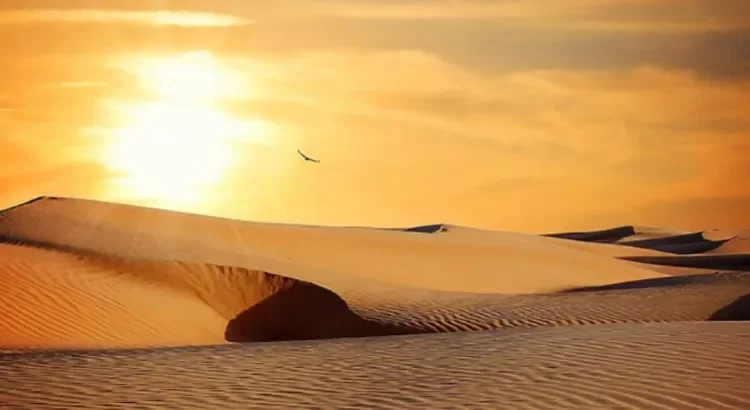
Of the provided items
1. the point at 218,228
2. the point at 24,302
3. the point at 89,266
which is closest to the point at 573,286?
the point at 218,228

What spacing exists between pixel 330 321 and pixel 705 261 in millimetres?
27858

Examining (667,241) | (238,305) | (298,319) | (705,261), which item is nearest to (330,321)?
(298,319)

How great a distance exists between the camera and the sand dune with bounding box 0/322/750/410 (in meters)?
8.09

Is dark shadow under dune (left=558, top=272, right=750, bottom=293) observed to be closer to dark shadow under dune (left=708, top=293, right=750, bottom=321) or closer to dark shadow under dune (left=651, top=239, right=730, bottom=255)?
dark shadow under dune (left=708, top=293, right=750, bottom=321)

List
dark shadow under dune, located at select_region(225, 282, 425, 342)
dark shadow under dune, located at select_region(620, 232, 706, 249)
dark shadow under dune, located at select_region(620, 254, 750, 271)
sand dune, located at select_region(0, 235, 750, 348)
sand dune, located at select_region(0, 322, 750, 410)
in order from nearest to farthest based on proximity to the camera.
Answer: sand dune, located at select_region(0, 322, 750, 410)
sand dune, located at select_region(0, 235, 750, 348)
dark shadow under dune, located at select_region(225, 282, 425, 342)
dark shadow under dune, located at select_region(620, 254, 750, 271)
dark shadow under dune, located at select_region(620, 232, 706, 249)

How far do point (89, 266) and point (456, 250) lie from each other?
14.1 m

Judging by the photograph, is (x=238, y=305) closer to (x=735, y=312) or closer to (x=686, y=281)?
(x=735, y=312)

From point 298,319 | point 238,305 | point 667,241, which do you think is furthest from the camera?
point 667,241

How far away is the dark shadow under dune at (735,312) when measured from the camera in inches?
639

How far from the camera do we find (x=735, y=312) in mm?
16500

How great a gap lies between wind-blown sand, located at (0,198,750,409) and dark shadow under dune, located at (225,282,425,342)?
0.04 metres

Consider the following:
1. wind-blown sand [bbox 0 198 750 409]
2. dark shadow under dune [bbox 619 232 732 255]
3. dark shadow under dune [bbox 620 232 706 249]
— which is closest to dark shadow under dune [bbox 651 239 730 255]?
dark shadow under dune [bbox 619 232 732 255]

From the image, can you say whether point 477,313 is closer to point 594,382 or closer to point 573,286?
point 594,382

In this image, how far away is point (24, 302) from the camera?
631 inches
